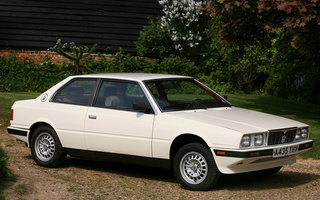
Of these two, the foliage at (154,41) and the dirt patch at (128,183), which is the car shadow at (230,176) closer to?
the dirt patch at (128,183)

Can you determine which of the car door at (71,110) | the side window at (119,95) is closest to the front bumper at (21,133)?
the car door at (71,110)

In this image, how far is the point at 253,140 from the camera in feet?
22.5

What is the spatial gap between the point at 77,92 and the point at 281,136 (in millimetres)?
3263

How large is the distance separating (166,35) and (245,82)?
3757 millimetres

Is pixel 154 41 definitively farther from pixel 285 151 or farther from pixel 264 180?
pixel 285 151

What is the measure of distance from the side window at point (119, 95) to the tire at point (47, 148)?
96 centimetres

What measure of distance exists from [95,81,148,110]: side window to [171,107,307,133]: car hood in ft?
2.81

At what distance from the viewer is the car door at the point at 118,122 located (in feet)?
24.9

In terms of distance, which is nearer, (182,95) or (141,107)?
(141,107)

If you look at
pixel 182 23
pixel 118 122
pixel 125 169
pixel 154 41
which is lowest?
pixel 125 169

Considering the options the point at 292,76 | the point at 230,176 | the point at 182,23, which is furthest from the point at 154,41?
the point at 230,176

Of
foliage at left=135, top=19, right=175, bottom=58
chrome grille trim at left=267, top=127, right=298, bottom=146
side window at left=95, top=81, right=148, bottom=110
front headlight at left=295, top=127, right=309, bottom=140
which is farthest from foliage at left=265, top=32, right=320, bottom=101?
chrome grille trim at left=267, top=127, right=298, bottom=146

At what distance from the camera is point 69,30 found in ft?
72.9

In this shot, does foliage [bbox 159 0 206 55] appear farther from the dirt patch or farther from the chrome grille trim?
the chrome grille trim
